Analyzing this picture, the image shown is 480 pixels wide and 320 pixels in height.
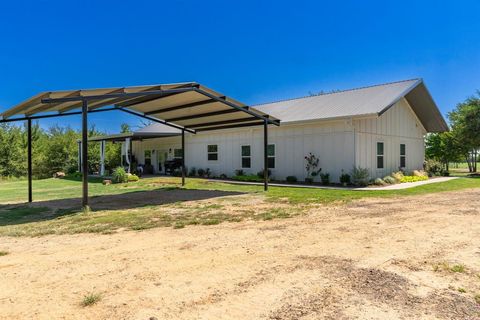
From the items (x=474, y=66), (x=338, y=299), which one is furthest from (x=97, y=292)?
(x=474, y=66)

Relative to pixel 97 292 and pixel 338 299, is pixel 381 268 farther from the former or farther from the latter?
pixel 97 292

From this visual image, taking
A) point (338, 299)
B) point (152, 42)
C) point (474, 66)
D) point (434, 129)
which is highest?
point (152, 42)

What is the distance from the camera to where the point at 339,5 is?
15859 millimetres

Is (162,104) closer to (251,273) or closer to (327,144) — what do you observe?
(327,144)

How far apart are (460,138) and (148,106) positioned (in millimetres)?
22681

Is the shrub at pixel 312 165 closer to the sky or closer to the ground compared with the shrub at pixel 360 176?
closer to the sky

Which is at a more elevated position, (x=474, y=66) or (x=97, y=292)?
(x=474, y=66)

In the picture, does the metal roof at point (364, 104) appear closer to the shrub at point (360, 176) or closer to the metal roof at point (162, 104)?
the shrub at point (360, 176)

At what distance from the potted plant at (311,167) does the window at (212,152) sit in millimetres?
6850

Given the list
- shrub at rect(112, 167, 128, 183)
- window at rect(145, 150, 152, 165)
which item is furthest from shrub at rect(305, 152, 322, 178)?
window at rect(145, 150, 152, 165)

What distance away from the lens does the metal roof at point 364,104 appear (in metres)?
15.1

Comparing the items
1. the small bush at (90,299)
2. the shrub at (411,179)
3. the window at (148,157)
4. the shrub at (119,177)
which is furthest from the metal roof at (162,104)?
the window at (148,157)

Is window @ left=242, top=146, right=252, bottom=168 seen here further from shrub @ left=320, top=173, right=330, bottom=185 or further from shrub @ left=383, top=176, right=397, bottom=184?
shrub @ left=383, top=176, right=397, bottom=184

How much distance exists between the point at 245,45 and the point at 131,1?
10273 mm
